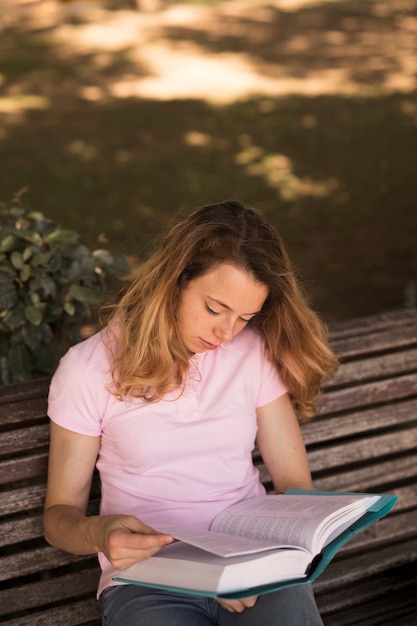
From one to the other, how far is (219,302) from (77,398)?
0.43 metres

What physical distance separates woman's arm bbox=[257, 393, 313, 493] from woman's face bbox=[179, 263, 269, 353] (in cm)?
32

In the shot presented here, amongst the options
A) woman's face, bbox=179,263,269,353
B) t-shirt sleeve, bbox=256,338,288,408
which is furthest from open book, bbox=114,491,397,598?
woman's face, bbox=179,263,269,353

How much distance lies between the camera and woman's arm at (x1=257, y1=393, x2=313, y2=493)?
2.61 meters

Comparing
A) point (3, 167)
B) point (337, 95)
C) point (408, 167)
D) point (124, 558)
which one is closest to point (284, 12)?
point (337, 95)

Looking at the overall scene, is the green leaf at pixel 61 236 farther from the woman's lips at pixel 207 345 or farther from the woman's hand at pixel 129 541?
the woman's hand at pixel 129 541

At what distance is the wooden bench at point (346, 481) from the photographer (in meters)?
2.57

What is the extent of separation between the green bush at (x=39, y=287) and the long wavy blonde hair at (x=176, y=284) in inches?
24.3

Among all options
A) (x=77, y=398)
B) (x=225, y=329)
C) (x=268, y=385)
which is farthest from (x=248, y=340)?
(x=77, y=398)

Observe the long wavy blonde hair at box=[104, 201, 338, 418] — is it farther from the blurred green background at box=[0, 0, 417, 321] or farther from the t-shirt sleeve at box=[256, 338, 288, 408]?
the blurred green background at box=[0, 0, 417, 321]

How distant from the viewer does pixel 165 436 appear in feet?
8.00

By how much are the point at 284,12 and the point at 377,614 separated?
455 inches

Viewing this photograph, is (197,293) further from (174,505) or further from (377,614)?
(377,614)

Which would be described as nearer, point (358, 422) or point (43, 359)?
point (358, 422)

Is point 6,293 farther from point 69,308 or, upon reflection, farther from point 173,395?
point 173,395
